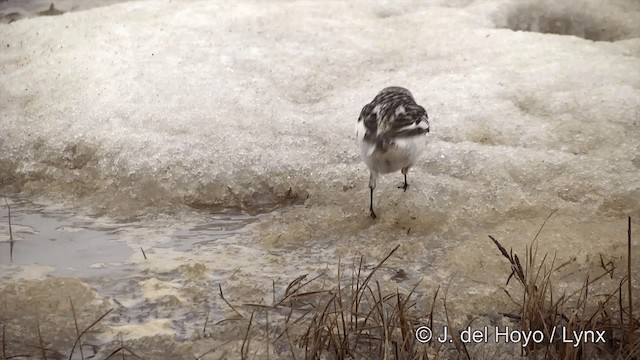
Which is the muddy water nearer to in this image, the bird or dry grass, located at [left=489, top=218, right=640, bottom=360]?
the bird

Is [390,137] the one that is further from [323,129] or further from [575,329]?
[575,329]

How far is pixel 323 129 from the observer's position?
5.74m

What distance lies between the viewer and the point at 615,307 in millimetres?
3498

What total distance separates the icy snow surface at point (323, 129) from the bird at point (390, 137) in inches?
11.0

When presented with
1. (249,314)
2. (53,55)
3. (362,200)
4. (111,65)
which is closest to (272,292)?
(249,314)

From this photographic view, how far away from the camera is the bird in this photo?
181 inches

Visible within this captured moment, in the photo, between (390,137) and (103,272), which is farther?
(390,137)

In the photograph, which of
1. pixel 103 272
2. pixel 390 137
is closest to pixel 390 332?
pixel 103 272

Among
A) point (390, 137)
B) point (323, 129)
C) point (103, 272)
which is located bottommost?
point (103, 272)

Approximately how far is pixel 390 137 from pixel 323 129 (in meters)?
1.20

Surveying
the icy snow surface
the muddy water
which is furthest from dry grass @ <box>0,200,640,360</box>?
the icy snow surface

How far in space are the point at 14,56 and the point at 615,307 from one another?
229 inches

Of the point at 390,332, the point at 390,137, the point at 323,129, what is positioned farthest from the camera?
the point at 323,129

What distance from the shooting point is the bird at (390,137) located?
459cm
